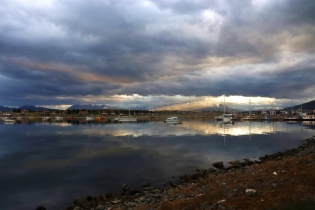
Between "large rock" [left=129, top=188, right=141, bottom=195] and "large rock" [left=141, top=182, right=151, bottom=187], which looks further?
"large rock" [left=141, top=182, right=151, bottom=187]

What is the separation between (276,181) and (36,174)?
93.0 feet

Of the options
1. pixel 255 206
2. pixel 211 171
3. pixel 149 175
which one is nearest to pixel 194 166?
pixel 211 171

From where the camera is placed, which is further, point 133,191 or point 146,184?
point 146,184

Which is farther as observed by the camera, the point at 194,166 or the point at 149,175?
the point at 194,166

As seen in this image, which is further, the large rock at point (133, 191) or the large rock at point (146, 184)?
the large rock at point (146, 184)

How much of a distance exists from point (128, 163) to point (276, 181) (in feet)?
81.5

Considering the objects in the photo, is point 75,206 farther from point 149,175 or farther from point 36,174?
point 36,174

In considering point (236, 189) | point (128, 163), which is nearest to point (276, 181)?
point (236, 189)

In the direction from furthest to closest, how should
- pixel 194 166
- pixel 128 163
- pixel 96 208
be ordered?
pixel 128 163 → pixel 194 166 → pixel 96 208

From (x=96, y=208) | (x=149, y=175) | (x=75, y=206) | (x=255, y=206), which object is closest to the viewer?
(x=255, y=206)

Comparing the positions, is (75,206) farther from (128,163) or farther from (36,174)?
(128,163)

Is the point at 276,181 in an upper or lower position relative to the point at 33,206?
upper

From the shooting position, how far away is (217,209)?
11.8 meters

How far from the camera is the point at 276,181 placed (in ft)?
49.9
